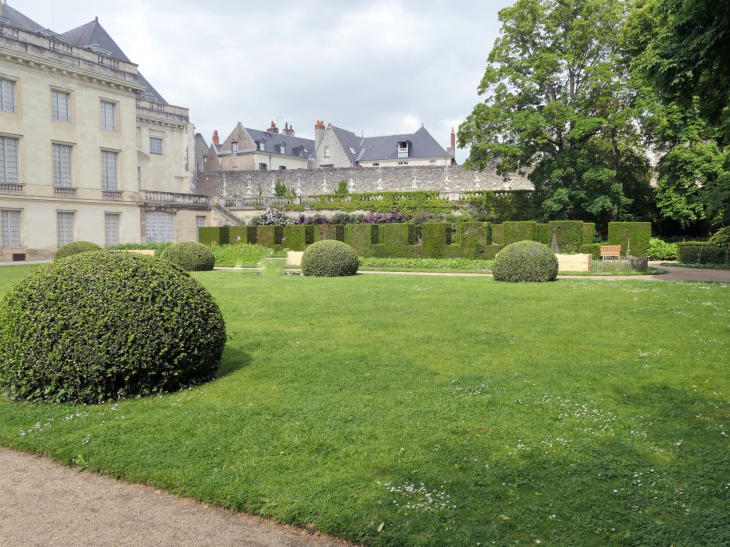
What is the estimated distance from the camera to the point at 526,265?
14.4m

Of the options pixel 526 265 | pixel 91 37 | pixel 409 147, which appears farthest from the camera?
pixel 409 147

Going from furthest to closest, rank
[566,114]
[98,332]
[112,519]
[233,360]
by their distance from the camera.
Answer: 1. [566,114]
2. [233,360]
3. [98,332]
4. [112,519]

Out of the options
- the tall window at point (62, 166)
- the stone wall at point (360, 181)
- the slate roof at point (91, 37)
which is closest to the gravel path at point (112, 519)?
the tall window at point (62, 166)

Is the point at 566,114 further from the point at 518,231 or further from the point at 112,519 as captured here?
the point at 112,519

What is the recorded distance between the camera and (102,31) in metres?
36.1

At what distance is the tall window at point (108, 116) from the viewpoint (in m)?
31.7

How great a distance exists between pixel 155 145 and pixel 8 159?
13.4 metres

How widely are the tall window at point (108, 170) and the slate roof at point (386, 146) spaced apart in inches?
1114

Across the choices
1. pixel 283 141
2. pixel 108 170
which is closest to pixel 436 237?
pixel 108 170

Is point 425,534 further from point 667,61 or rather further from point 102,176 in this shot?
point 102,176

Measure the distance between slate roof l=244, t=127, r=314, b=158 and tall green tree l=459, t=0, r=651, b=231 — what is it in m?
33.7

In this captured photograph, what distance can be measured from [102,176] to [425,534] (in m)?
33.8

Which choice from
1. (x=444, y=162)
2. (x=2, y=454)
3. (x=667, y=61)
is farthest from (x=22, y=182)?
(x=444, y=162)

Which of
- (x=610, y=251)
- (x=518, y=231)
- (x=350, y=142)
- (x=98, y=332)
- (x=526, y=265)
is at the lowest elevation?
(x=98, y=332)
